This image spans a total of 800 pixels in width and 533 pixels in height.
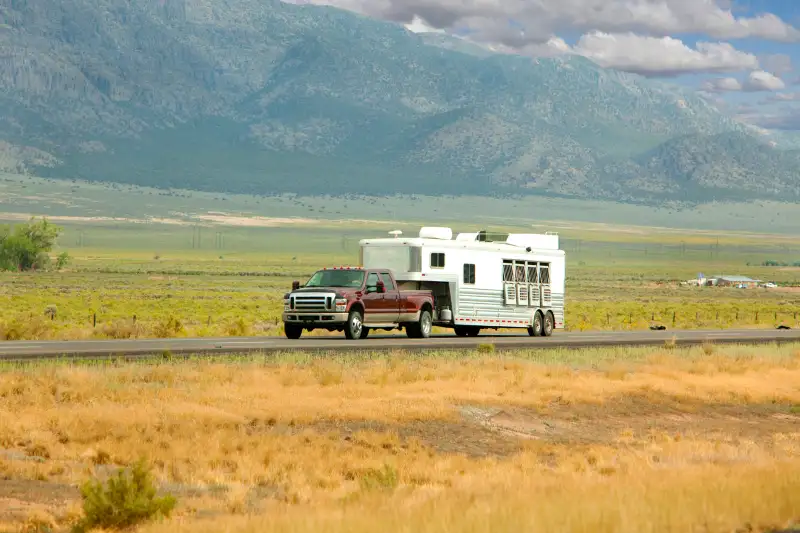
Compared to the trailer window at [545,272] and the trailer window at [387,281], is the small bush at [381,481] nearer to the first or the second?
the trailer window at [387,281]

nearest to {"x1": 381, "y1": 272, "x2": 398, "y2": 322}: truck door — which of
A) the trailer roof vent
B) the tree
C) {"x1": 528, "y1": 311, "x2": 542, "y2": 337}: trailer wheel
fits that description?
the trailer roof vent

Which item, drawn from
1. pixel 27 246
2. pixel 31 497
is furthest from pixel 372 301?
pixel 27 246

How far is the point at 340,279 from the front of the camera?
40.3 meters

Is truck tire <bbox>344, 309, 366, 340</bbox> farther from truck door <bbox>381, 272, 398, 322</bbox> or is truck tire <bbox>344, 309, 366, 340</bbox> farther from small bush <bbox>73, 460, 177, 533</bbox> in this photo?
small bush <bbox>73, 460, 177, 533</bbox>

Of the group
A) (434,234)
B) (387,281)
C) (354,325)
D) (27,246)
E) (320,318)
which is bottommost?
(354,325)

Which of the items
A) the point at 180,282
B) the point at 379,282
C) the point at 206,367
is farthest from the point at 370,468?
the point at 180,282

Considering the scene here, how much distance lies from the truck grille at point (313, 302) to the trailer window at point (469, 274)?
5266mm

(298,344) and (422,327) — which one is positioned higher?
(422,327)

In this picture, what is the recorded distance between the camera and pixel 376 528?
12492 millimetres

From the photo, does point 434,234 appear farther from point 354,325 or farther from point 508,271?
point 354,325

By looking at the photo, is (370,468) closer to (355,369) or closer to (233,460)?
(233,460)

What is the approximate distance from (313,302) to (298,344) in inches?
70.1

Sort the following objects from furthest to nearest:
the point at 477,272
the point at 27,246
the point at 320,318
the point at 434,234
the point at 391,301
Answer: the point at 27,246
the point at 434,234
the point at 477,272
the point at 391,301
the point at 320,318

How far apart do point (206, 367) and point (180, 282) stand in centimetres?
11077
